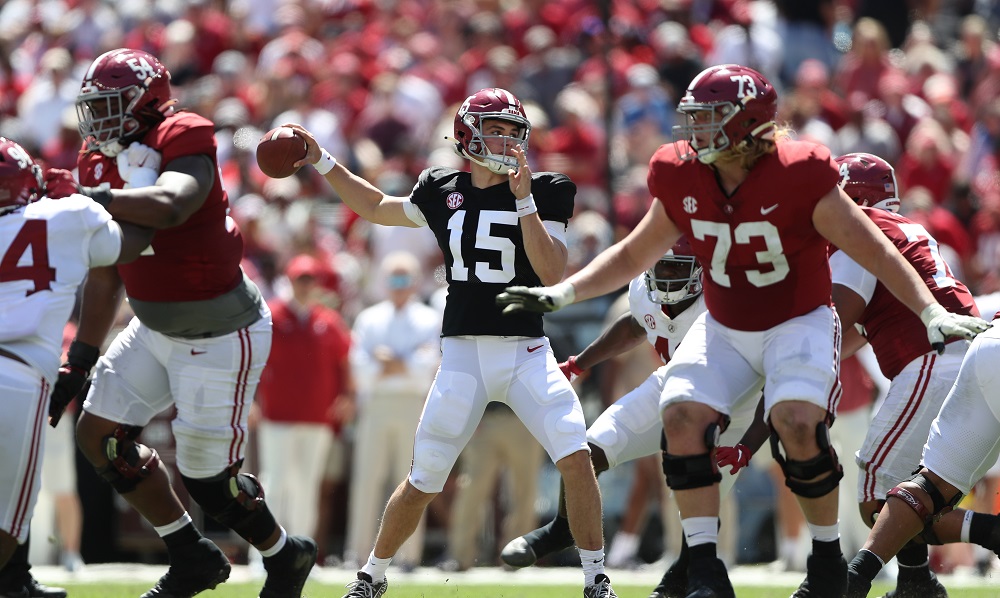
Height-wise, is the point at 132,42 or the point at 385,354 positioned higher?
the point at 132,42

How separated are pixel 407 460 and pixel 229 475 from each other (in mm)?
3920

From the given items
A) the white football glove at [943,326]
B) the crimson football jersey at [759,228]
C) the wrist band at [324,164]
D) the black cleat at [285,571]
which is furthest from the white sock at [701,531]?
the wrist band at [324,164]

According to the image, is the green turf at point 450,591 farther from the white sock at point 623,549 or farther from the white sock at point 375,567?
the white sock at point 623,549

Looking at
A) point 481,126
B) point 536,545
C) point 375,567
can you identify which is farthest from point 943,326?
point 375,567

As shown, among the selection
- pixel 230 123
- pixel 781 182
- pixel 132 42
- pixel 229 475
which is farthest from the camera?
pixel 132 42

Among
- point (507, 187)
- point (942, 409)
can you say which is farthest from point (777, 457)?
point (507, 187)

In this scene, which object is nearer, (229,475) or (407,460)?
(229,475)

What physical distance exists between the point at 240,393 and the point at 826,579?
8.24 feet

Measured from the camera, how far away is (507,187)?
19.6 ft

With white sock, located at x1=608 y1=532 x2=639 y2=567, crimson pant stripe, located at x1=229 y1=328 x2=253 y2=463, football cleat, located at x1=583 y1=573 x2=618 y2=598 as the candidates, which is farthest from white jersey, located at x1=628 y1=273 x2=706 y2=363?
white sock, located at x1=608 y1=532 x2=639 y2=567

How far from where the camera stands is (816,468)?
17.0 ft

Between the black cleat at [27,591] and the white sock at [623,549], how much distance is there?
14.5 feet

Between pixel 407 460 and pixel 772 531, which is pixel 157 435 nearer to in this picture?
pixel 407 460

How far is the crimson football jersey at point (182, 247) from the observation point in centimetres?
589
